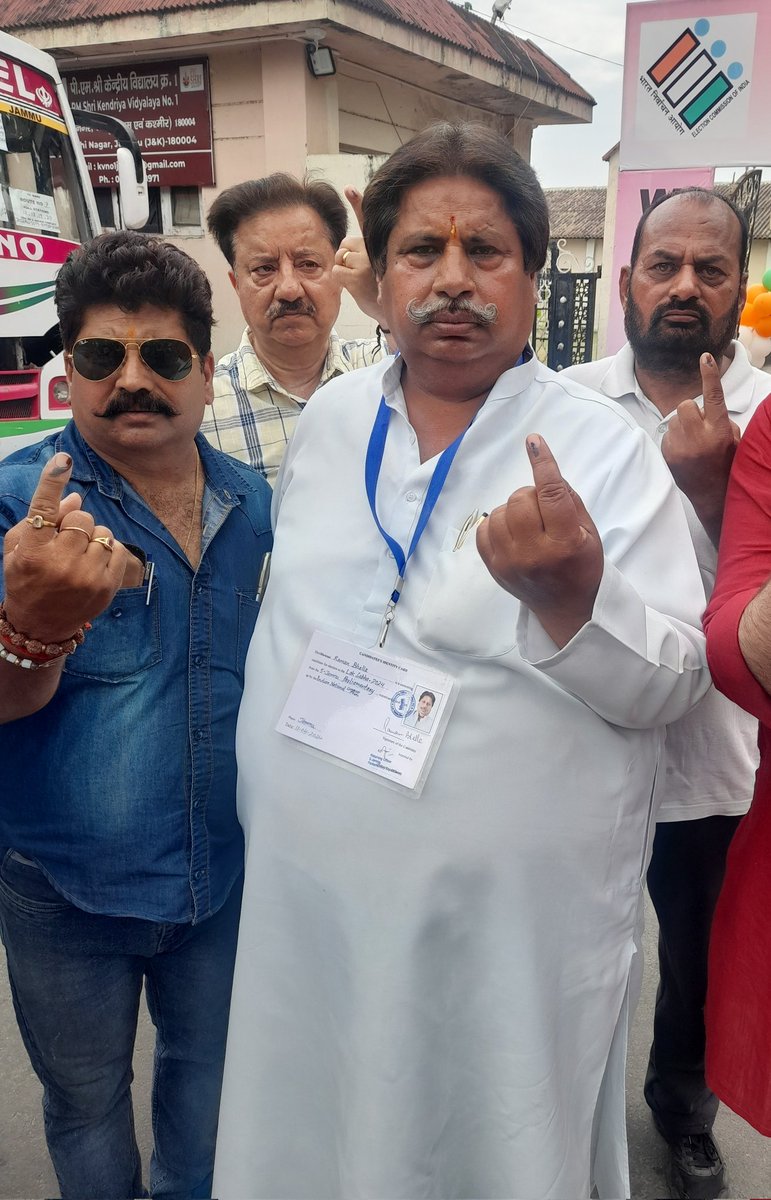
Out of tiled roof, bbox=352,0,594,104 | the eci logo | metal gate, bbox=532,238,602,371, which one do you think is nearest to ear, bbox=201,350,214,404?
the eci logo

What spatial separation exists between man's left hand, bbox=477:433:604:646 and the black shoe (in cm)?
158

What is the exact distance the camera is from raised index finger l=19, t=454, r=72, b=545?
128cm

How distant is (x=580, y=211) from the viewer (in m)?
40.5

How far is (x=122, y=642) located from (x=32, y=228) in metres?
4.27

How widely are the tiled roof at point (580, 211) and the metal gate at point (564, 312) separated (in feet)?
80.1

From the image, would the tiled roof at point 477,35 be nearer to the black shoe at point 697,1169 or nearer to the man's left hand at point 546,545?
the man's left hand at point 546,545

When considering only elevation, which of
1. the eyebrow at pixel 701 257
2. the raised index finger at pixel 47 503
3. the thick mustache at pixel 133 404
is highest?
the eyebrow at pixel 701 257

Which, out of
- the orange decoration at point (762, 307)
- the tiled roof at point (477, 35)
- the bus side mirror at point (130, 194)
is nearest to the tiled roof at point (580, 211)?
the tiled roof at point (477, 35)

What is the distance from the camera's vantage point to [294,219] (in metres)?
2.66

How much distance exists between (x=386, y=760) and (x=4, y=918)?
2.68ft

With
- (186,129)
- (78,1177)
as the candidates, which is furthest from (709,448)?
(186,129)

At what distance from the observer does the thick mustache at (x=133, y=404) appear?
1629mm

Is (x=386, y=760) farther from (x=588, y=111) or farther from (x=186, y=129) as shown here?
(x=588, y=111)

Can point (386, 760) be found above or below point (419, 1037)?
above
